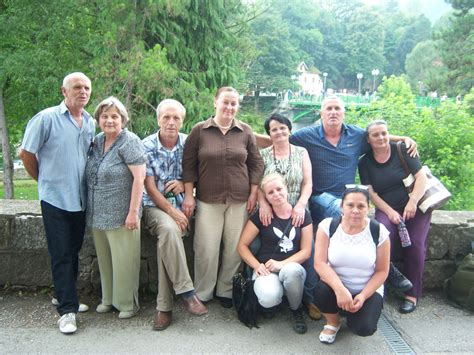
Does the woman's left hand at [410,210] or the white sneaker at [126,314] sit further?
the woman's left hand at [410,210]

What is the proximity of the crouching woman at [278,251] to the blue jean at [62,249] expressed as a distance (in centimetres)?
123

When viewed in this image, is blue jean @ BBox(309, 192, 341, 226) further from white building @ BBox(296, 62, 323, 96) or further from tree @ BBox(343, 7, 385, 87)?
tree @ BBox(343, 7, 385, 87)

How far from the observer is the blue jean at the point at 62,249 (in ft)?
10.0

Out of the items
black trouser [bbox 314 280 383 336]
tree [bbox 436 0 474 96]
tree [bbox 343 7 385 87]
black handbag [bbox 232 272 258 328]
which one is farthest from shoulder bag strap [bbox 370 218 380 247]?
tree [bbox 343 7 385 87]

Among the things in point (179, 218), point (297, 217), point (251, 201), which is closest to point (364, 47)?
point (251, 201)

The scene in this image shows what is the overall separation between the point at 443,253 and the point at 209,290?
204 centimetres

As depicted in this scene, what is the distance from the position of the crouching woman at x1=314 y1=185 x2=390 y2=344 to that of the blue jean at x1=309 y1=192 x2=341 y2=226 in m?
0.40

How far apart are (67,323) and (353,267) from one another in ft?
6.57

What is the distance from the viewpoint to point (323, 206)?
3547 millimetres

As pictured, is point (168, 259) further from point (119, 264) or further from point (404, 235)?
point (404, 235)

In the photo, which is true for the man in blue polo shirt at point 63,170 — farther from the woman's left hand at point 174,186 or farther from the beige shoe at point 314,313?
the beige shoe at point 314,313

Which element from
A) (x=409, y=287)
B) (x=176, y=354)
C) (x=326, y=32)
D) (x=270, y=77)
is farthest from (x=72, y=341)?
(x=326, y=32)

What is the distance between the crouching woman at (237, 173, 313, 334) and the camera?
3102mm

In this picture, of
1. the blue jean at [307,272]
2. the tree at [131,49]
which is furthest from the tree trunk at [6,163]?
the blue jean at [307,272]
